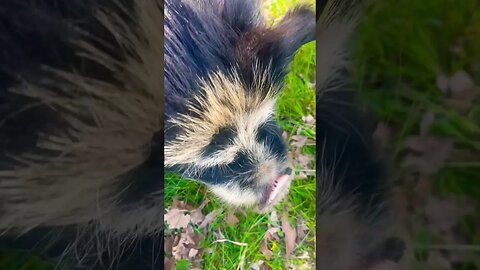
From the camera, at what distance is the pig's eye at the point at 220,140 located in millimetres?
1428

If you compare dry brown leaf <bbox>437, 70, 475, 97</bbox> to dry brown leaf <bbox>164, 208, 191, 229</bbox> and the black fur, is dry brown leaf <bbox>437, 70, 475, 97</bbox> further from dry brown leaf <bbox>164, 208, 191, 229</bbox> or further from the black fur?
dry brown leaf <bbox>164, 208, 191, 229</bbox>

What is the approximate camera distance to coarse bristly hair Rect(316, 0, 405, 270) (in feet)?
4.73

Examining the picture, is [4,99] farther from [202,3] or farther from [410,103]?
[410,103]

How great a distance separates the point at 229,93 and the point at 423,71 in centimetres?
58

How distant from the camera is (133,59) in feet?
4.45

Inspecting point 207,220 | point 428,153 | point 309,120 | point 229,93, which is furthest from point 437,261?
point 229,93

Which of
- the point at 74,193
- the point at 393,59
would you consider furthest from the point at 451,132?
the point at 74,193

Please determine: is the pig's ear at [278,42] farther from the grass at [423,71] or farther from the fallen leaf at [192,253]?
the fallen leaf at [192,253]

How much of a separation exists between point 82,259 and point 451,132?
111 cm

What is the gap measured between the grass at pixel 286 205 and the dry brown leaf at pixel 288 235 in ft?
0.05

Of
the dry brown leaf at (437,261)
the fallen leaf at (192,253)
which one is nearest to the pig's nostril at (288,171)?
the fallen leaf at (192,253)

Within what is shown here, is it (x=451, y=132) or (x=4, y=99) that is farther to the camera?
(x=451, y=132)

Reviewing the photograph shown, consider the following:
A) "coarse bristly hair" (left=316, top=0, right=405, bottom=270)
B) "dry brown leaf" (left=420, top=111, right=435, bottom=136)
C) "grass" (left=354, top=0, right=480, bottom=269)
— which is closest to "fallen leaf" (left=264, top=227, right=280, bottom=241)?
"coarse bristly hair" (left=316, top=0, right=405, bottom=270)

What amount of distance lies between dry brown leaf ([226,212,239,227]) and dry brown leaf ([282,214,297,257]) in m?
0.14
